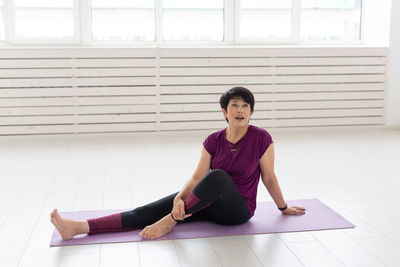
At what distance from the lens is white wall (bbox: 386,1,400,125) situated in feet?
19.4

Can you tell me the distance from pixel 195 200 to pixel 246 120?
0.48m

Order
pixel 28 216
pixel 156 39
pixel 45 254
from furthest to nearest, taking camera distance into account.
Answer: pixel 156 39 < pixel 28 216 < pixel 45 254

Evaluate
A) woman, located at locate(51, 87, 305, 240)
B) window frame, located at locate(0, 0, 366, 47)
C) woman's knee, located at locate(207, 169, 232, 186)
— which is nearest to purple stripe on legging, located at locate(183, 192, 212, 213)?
woman, located at locate(51, 87, 305, 240)

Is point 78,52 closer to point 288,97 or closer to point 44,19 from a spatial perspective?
point 44,19

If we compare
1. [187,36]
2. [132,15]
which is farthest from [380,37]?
[132,15]

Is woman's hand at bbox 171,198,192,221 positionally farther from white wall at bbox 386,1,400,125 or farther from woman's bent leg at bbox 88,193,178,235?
white wall at bbox 386,1,400,125

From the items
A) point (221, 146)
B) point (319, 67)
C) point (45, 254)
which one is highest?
point (319, 67)

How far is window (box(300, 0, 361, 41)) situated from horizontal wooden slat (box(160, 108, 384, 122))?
973mm

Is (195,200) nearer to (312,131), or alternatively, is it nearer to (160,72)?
(160,72)

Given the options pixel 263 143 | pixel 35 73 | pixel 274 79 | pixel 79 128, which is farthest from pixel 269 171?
pixel 35 73

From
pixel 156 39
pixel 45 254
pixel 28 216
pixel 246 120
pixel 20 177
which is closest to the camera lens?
pixel 45 254

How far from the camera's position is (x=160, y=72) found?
5.69m

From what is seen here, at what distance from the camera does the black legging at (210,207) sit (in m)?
2.48

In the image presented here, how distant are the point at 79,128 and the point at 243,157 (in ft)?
11.0
